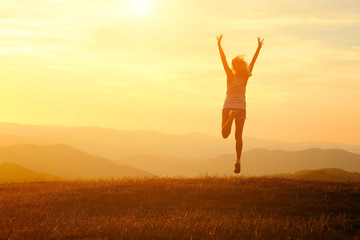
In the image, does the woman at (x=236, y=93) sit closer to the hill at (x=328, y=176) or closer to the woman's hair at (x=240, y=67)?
the woman's hair at (x=240, y=67)

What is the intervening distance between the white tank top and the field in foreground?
11.0 ft

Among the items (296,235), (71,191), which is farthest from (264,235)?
(71,191)

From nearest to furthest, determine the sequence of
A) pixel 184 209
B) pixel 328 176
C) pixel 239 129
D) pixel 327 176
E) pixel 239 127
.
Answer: pixel 184 209 → pixel 239 127 → pixel 239 129 → pixel 328 176 → pixel 327 176

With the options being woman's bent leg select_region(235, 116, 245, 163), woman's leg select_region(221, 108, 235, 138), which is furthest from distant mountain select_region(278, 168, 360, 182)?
woman's leg select_region(221, 108, 235, 138)

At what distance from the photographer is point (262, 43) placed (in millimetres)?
17719

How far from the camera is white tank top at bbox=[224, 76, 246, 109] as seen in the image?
17188 mm

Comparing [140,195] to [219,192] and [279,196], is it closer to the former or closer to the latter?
[219,192]

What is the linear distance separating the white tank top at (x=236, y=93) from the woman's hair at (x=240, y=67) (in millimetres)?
182

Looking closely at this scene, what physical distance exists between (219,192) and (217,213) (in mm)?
3619

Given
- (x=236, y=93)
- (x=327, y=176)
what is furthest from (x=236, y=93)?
(x=327, y=176)

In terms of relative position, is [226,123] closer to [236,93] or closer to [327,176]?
[236,93]

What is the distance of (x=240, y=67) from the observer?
17344mm

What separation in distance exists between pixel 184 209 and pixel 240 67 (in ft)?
16.9

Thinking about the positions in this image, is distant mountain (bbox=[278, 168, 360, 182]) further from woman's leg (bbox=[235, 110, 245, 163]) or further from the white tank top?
the white tank top
